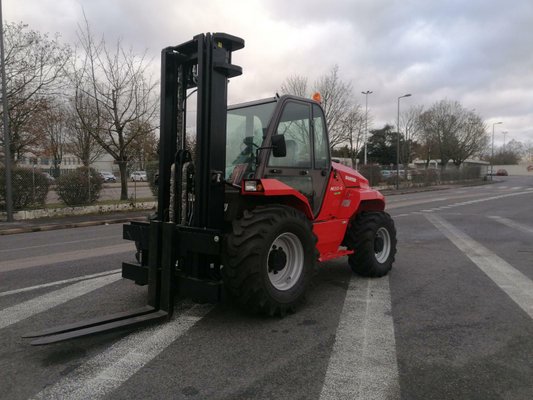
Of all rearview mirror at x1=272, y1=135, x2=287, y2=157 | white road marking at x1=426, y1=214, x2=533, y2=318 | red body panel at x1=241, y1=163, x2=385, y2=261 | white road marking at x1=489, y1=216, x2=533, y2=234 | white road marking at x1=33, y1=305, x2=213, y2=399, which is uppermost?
rearview mirror at x1=272, y1=135, x2=287, y2=157

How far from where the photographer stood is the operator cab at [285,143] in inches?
198

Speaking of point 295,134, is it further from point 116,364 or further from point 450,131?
point 450,131

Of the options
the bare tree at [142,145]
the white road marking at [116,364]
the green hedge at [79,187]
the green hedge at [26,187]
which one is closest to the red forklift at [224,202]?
the white road marking at [116,364]

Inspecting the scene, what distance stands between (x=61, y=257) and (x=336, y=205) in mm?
5459

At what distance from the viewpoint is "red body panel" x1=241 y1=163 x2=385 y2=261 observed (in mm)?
5395

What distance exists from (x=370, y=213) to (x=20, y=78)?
19039 millimetres

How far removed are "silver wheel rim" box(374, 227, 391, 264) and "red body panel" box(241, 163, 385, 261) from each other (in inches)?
16.2

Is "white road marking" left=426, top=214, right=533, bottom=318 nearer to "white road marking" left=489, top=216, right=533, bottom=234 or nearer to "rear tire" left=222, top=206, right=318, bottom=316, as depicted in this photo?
"white road marking" left=489, top=216, right=533, bottom=234

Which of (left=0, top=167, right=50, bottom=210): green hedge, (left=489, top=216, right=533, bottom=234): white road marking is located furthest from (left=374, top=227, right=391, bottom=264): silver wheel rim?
(left=0, top=167, right=50, bottom=210): green hedge

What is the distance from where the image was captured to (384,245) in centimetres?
695

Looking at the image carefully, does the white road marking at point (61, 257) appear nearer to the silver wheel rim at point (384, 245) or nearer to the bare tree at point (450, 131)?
the silver wheel rim at point (384, 245)

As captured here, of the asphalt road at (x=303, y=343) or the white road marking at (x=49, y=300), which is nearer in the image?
the asphalt road at (x=303, y=343)

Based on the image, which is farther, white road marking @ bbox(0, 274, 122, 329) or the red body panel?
the red body panel

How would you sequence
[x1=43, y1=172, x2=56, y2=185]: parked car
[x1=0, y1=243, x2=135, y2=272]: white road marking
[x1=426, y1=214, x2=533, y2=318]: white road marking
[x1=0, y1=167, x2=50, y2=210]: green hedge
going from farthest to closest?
[x1=43, y1=172, x2=56, y2=185]: parked car, [x1=0, y1=167, x2=50, y2=210]: green hedge, [x1=0, y1=243, x2=135, y2=272]: white road marking, [x1=426, y1=214, x2=533, y2=318]: white road marking
